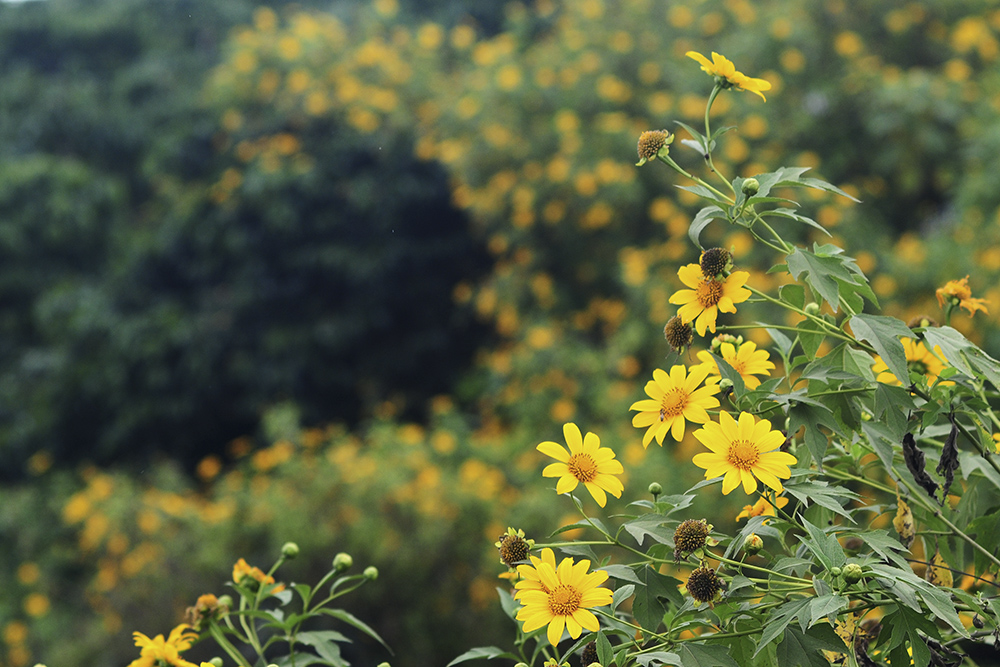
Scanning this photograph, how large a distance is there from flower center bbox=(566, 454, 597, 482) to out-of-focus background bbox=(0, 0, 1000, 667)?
2.30 m

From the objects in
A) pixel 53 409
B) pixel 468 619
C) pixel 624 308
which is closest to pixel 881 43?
pixel 624 308

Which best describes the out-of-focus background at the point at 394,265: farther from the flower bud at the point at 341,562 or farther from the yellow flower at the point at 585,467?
the yellow flower at the point at 585,467

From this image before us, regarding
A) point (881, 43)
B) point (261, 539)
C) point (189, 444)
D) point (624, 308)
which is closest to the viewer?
point (261, 539)

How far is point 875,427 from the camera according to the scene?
72 cm

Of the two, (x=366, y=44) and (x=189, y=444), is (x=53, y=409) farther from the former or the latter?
(x=366, y=44)

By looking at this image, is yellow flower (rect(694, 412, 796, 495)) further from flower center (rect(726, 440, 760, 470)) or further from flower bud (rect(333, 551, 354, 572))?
flower bud (rect(333, 551, 354, 572))

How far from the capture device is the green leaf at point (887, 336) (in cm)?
69

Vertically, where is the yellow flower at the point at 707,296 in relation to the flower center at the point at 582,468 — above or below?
above

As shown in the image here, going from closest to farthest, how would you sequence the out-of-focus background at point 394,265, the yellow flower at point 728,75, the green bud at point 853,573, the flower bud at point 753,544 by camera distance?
1. the green bud at point 853,573
2. the flower bud at point 753,544
3. the yellow flower at point 728,75
4. the out-of-focus background at point 394,265

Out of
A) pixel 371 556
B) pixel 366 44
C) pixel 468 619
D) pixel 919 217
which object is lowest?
pixel 468 619

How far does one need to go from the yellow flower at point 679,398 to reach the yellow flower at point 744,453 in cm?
4

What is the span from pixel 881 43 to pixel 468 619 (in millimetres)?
3507

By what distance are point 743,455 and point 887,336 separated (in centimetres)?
15

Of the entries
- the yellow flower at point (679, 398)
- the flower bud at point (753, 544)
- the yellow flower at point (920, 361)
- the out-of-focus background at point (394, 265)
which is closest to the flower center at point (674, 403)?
the yellow flower at point (679, 398)
